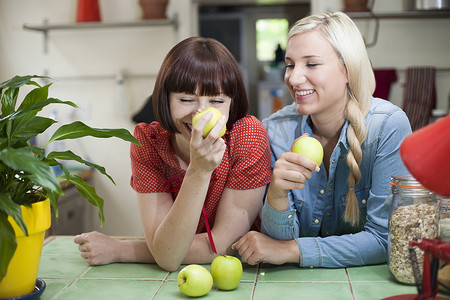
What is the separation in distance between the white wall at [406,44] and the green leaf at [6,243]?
9.30 feet

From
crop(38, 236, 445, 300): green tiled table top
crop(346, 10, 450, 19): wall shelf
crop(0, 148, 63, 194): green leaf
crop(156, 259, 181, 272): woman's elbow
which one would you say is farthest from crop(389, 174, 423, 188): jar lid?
crop(346, 10, 450, 19): wall shelf

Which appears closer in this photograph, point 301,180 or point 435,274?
point 435,274

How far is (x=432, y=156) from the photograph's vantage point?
0.79 m

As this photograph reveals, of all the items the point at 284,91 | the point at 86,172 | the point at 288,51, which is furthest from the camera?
the point at 284,91

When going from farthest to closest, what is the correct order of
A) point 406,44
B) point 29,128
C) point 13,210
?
point 406,44, point 29,128, point 13,210

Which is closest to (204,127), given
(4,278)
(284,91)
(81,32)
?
(4,278)

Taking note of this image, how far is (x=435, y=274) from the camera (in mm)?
860

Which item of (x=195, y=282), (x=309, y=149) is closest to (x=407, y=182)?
(x=309, y=149)

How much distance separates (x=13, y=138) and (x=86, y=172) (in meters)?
2.40

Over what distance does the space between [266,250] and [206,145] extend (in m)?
0.30

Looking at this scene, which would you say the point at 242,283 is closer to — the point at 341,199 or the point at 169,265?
the point at 169,265

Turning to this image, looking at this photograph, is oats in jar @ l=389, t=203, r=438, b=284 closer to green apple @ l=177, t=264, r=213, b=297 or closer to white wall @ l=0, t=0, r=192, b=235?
green apple @ l=177, t=264, r=213, b=297

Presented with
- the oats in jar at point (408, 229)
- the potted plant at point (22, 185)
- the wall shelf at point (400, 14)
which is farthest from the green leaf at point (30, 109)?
the wall shelf at point (400, 14)

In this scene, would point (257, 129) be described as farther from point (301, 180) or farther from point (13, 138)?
point (13, 138)
